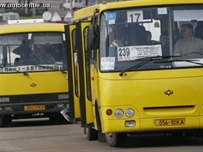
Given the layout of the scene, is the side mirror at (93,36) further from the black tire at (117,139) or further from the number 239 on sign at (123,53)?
the black tire at (117,139)

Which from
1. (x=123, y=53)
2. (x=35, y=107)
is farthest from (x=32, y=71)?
(x=123, y=53)

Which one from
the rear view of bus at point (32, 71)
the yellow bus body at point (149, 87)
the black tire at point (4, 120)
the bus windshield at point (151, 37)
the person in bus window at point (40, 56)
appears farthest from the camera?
the black tire at point (4, 120)

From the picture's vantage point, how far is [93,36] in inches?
594

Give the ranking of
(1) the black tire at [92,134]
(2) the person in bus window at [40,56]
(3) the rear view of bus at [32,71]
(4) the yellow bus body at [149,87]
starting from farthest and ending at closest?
(2) the person in bus window at [40,56] → (3) the rear view of bus at [32,71] → (1) the black tire at [92,134] → (4) the yellow bus body at [149,87]

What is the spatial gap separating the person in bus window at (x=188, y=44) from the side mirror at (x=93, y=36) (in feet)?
4.24

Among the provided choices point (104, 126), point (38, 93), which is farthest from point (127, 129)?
point (38, 93)

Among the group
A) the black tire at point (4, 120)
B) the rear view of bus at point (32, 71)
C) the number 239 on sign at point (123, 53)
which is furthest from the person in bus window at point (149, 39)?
the black tire at point (4, 120)

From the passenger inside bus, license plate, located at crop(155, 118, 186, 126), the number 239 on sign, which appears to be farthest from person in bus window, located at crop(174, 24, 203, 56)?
the passenger inside bus

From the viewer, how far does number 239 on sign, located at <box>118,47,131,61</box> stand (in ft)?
49.4

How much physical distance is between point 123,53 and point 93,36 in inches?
22.0

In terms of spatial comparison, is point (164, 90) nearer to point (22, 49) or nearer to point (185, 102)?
point (185, 102)

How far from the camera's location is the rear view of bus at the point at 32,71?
77.6 feet

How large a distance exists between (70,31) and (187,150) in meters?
4.29

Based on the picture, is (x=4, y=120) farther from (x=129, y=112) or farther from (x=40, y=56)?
(x=129, y=112)
